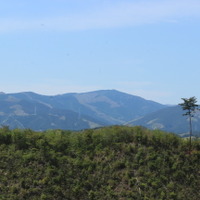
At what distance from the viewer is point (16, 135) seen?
139ft

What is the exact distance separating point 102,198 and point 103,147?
914cm

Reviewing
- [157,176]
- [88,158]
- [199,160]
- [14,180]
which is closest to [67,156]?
[88,158]

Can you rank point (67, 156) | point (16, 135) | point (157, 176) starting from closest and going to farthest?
point (157, 176), point (67, 156), point (16, 135)

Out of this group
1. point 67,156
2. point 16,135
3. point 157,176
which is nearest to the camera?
point 157,176

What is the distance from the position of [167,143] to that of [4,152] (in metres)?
20.0

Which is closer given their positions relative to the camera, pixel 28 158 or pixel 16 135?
pixel 28 158

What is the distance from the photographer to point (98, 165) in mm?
38156

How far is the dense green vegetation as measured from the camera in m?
34.0

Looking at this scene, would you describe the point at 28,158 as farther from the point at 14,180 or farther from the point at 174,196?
the point at 174,196

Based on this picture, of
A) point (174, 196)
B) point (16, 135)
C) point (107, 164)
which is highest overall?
point (16, 135)

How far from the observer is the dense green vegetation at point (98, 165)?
112 feet

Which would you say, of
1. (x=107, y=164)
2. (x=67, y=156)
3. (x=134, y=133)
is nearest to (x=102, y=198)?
(x=107, y=164)

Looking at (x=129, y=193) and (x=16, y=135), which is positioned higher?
(x=16, y=135)

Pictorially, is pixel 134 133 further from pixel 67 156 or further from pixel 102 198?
pixel 102 198
